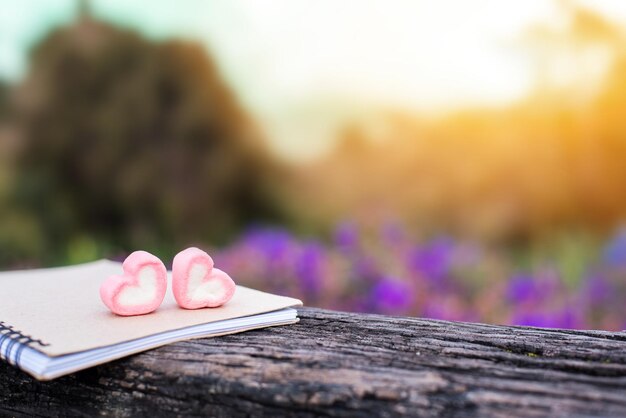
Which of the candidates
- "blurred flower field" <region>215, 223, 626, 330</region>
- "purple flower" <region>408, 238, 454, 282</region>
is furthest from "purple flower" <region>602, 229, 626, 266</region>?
"purple flower" <region>408, 238, 454, 282</region>

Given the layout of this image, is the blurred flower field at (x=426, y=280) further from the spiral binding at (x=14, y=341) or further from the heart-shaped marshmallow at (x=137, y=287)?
the spiral binding at (x=14, y=341)

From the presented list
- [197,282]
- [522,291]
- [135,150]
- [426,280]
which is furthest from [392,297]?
[135,150]

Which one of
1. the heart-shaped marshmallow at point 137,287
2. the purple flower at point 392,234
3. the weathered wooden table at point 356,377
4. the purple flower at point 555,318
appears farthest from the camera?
the purple flower at point 392,234

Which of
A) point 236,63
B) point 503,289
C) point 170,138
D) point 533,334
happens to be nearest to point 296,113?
point 236,63

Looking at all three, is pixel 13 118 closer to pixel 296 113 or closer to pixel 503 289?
pixel 296 113

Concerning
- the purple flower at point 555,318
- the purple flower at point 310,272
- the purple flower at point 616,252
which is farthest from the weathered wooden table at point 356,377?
the purple flower at point 616,252

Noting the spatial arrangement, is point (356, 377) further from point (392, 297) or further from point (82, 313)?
point (392, 297)
